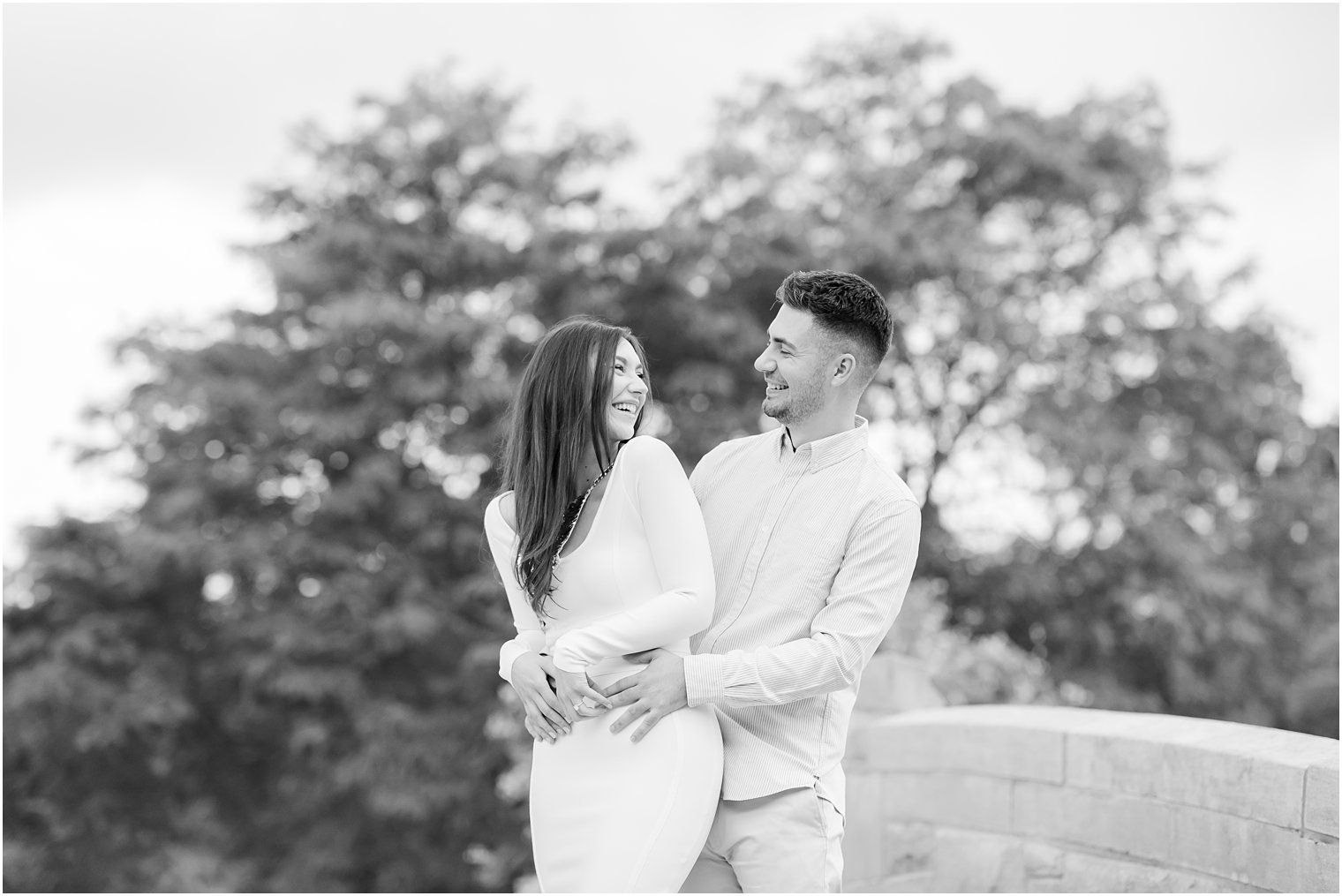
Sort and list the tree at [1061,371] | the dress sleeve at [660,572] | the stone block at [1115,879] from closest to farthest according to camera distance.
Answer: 1. the dress sleeve at [660,572]
2. the stone block at [1115,879]
3. the tree at [1061,371]

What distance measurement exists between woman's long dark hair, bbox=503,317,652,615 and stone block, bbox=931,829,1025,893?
2705 mm

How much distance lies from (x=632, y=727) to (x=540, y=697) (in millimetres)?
172

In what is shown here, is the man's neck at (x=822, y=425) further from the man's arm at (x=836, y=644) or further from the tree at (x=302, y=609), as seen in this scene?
the tree at (x=302, y=609)

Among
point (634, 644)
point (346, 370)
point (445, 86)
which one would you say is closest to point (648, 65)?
point (445, 86)

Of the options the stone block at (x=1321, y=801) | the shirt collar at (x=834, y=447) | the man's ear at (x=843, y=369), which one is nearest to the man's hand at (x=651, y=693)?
the shirt collar at (x=834, y=447)

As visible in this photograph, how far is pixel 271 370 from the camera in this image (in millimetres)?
11031

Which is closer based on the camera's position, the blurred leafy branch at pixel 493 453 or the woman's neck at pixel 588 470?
the woman's neck at pixel 588 470

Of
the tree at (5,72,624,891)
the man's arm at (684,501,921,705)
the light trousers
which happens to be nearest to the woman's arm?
the man's arm at (684,501,921,705)

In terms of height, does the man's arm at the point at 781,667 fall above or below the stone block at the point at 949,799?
above

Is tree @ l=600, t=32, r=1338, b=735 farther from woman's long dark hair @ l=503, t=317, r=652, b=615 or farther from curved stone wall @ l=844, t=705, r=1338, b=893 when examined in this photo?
woman's long dark hair @ l=503, t=317, r=652, b=615

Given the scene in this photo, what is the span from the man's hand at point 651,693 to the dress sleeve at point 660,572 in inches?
1.6

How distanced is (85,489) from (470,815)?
443 cm

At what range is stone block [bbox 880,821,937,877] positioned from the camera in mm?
4645

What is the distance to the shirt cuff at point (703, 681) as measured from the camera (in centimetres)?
206
